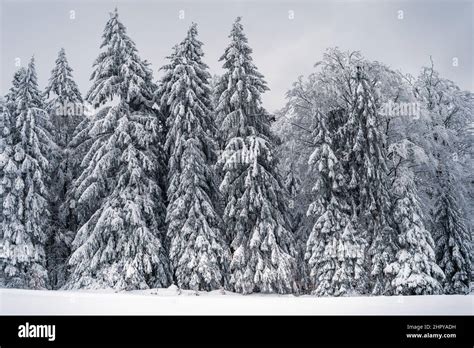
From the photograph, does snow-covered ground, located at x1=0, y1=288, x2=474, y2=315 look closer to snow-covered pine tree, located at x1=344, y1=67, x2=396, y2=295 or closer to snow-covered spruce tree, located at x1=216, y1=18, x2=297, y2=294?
snow-covered pine tree, located at x1=344, y1=67, x2=396, y2=295

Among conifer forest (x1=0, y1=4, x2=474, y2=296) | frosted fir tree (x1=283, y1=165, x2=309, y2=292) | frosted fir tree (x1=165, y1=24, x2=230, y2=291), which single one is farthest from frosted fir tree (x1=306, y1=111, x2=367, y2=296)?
frosted fir tree (x1=165, y1=24, x2=230, y2=291)

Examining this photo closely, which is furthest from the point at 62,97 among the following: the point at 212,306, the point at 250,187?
the point at 212,306

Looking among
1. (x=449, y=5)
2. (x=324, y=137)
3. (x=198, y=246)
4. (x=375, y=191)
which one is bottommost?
(x=198, y=246)

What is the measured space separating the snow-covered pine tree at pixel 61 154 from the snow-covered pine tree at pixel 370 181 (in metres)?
15.9

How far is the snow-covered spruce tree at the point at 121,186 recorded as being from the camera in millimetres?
21703

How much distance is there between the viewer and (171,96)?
23484mm

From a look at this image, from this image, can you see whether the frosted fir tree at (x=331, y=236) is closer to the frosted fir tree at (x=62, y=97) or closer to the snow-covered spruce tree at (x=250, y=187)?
the snow-covered spruce tree at (x=250, y=187)

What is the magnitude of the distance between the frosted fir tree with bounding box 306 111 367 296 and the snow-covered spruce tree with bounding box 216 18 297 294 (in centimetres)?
125

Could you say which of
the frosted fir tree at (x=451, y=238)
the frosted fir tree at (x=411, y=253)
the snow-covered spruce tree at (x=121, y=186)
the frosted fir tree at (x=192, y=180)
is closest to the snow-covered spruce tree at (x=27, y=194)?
the snow-covered spruce tree at (x=121, y=186)

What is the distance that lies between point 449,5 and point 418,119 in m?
6.10

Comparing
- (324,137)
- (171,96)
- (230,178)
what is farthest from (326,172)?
(171,96)
